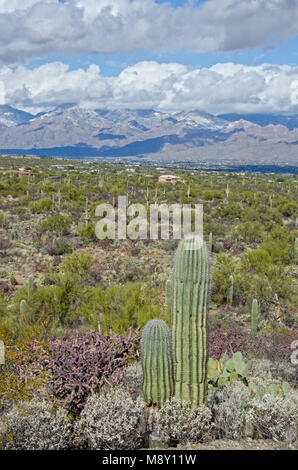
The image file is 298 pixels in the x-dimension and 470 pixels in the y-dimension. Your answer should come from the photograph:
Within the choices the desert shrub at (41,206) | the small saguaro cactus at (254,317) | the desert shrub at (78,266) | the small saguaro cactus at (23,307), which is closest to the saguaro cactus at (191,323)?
the small saguaro cactus at (23,307)

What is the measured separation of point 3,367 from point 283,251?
36.1 feet

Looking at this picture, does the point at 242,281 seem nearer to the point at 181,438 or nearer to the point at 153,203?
the point at 181,438

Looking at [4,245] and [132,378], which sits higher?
[132,378]

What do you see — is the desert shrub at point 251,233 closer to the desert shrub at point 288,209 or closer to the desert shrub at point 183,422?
the desert shrub at point 288,209

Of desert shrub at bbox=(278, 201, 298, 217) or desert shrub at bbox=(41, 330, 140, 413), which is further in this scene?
desert shrub at bbox=(278, 201, 298, 217)

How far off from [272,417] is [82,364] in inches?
92.4

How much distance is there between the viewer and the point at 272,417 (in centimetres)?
466

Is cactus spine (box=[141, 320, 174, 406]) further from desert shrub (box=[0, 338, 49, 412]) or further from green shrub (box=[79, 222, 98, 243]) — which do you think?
green shrub (box=[79, 222, 98, 243])

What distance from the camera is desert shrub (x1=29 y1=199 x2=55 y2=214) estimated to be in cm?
2378

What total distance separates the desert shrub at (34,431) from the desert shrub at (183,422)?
3.41 feet

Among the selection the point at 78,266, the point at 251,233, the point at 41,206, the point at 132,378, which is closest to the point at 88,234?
the point at 78,266

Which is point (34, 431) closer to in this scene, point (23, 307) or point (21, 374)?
point (21, 374)

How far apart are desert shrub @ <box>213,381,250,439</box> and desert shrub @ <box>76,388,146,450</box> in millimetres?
903

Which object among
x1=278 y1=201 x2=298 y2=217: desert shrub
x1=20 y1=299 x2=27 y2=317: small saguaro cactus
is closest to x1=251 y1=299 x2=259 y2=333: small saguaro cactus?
x1=20 y1=299 x2=27 y2=317: small saguaro cactus
